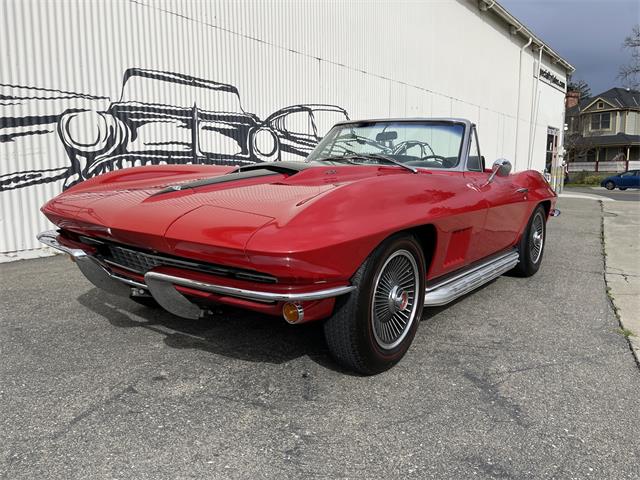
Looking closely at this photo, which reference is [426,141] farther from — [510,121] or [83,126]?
[510,121]

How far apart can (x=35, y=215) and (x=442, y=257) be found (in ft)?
17.5

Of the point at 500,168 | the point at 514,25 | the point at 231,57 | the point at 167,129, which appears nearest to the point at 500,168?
the point at 500,168

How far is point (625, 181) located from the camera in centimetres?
3297

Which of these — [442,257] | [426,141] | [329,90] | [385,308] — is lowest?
[385,308]

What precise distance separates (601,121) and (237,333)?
196 ft

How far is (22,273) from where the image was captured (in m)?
5.02

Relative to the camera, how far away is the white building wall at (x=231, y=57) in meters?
5.97

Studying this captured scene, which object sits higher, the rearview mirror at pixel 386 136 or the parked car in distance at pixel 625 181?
the rearview mirror at pixel 386 136

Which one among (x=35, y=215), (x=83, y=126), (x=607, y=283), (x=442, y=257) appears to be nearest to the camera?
(x=442, y=257)

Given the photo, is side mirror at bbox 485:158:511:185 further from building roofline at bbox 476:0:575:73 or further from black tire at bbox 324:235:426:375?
building roofline at bbox 476:0:575:73

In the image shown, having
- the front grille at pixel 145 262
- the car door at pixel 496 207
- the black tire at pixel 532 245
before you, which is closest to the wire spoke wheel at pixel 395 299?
the front grille at pixel 145 262

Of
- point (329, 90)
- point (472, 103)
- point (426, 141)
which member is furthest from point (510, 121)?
point (426, 141)

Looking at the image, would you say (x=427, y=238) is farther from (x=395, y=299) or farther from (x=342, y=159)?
(x=342, y=159)

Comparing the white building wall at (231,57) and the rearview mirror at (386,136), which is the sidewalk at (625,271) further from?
the white building wall at (231,57)
